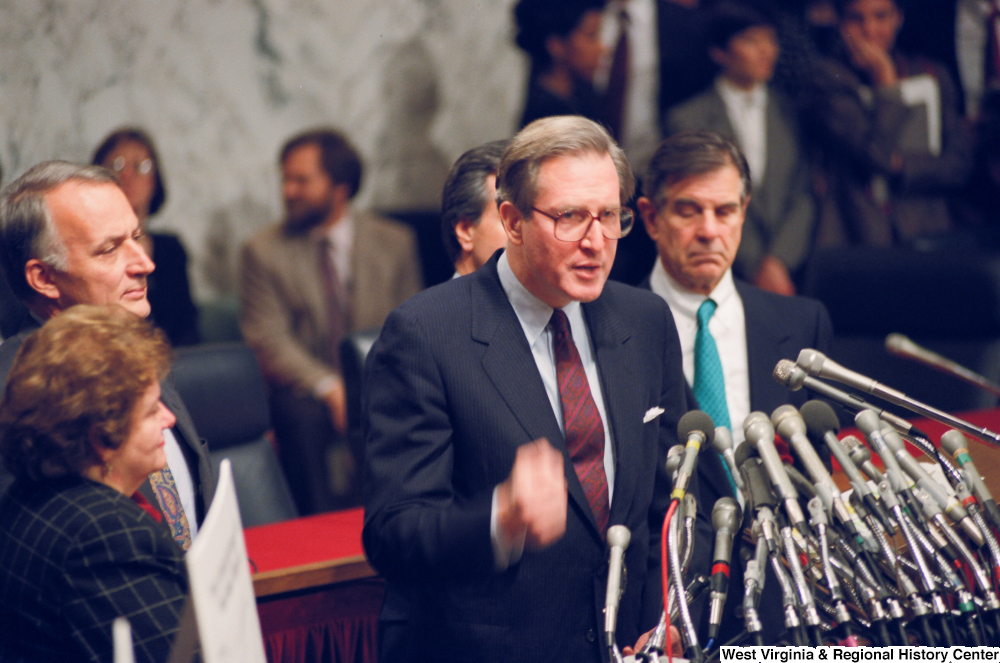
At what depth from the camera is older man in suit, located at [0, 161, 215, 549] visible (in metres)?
1.75

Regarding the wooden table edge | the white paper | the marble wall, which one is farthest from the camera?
the marble wall

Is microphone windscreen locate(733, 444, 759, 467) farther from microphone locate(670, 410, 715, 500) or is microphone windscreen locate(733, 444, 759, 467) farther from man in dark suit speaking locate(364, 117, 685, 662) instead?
man in dark suit speaking locate(364, 117, 685, 662)

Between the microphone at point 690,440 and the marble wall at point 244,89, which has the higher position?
the marble wall at point 244,89

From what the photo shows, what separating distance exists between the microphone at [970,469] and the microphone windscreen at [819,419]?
0.18 m

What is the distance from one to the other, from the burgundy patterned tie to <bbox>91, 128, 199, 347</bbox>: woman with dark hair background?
2.24m

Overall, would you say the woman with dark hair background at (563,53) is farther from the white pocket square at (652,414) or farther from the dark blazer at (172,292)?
the white pocket square at (652,414)

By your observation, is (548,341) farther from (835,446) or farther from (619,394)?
(835,446)

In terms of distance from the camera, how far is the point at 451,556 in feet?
4.68

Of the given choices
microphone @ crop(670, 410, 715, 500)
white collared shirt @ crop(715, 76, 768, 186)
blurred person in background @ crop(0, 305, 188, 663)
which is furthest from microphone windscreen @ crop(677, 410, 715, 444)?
white collared shirt @ crop(715, 76, 768, 186)

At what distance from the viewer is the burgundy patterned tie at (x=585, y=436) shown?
1.63 m

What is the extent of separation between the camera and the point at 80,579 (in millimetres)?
1319

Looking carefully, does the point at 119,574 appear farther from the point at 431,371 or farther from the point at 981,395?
the point at 981,395

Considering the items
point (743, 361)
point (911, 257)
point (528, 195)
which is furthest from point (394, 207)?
point (528, 195)

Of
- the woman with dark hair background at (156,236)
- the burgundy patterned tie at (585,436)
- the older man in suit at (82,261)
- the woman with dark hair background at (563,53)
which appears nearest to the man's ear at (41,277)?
the older man in suit at (82,261)
